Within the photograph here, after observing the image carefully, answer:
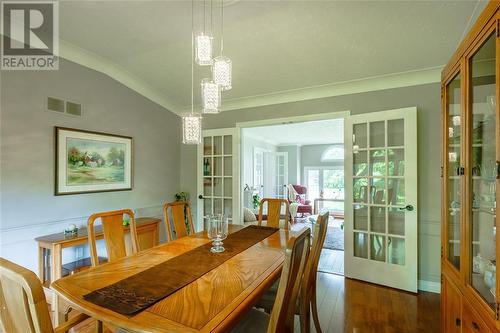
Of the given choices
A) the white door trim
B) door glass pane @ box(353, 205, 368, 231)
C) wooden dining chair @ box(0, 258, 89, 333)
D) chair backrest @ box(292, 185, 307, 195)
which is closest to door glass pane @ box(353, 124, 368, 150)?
the white door trim

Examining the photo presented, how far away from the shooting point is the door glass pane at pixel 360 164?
3.12 meters

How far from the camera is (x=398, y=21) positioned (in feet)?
7.33

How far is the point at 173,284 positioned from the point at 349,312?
6.50ft

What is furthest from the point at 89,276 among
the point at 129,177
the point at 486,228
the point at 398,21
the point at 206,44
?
the point at 398,21

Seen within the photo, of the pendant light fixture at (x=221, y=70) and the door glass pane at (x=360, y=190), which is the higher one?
the pendant light fixture at (x=221, y=70)

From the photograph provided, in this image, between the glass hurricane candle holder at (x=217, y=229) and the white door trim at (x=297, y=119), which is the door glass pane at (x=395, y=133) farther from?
the glass hurricane candle holder at (x=217, y=229)

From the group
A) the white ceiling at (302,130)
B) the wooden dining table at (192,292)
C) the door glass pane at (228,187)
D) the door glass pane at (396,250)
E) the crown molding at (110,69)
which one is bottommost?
the door glass pane at (396,250)

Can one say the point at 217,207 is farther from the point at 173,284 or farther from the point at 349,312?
the point at 173,284

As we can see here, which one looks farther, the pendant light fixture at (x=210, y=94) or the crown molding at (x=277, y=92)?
the crown molding at (x=277, y=92)

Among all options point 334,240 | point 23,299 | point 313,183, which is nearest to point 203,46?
point 23,299

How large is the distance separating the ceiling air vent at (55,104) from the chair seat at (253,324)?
9.71 ft

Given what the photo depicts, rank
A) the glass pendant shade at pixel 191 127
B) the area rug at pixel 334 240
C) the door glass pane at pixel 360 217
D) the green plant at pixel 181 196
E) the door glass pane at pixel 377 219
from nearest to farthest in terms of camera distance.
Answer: the glass pendant shade at pixel 191 127 → the door glass pane at pixel 377 219 → the door glass pane at pixel 360 217 → the green plant at pixel 181 196 → the area rug at pixel 334 240

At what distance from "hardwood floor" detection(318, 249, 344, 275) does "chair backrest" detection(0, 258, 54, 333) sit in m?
3.35

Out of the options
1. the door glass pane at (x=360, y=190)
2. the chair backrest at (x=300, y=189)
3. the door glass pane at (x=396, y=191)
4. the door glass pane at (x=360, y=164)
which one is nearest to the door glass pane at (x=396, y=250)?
the door glass pane at (x=396, y=191)
